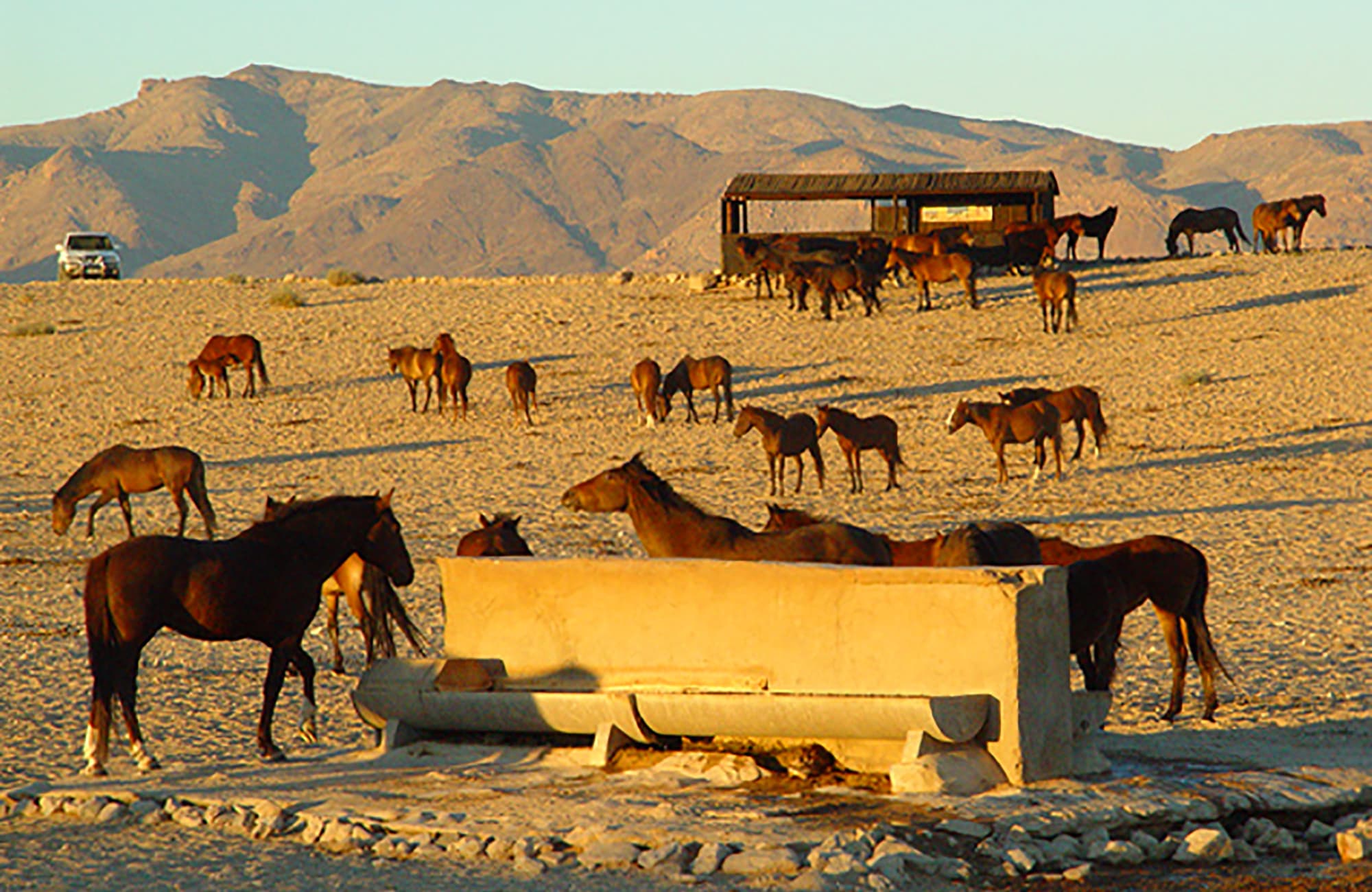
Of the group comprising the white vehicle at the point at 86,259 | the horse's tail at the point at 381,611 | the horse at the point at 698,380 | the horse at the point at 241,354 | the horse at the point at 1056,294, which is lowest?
the horse's tail at the point at 381,611

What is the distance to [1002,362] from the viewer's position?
31.3 metres

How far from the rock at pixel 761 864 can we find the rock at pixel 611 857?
17.1 inches

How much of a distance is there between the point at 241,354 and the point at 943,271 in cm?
1510

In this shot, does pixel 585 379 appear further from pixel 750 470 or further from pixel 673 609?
pixel 673 609

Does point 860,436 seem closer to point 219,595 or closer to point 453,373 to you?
point 453,373

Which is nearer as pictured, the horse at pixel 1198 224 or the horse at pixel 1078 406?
the horse at pixel 1078 406

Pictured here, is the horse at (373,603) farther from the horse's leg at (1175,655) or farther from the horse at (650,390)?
the horse at (650,390)

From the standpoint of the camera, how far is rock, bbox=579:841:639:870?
780 cm

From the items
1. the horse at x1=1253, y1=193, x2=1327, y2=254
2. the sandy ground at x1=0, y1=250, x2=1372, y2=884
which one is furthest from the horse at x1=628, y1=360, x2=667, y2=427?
the horse at x1=1253, y1=193, x2=1327, y2=254

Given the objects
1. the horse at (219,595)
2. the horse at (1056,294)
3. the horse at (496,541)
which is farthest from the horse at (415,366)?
the horse at (219,595)

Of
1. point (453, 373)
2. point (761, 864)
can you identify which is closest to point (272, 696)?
point (761, 864)

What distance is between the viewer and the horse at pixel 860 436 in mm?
23016

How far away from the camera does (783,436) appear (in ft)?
76.0

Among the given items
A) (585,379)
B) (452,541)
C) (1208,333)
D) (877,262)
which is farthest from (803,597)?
(877,262)
